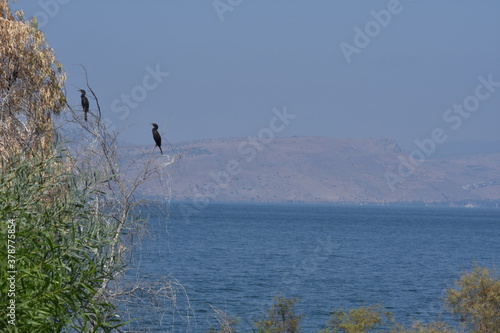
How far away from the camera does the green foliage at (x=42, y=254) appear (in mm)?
6680

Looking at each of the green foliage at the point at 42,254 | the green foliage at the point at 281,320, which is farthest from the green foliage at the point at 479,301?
the green foliage at the point at 42,254

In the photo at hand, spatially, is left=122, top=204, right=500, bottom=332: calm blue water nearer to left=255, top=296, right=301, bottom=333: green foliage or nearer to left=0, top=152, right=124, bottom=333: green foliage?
left=255, top=296, right=301, bottom=333: green foliage

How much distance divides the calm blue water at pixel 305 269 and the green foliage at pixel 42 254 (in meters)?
4.44

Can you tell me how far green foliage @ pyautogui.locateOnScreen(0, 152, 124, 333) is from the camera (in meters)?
6.68

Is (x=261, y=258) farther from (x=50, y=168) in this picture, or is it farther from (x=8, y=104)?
(x=50, y=168)

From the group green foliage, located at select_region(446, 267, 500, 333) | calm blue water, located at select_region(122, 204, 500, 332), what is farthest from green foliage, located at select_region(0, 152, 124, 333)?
green foliage, located at select_region(446, 267, 500, 333)

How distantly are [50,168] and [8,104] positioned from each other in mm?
6515

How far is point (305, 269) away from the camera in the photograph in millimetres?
71750

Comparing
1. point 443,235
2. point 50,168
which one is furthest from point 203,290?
point 443,235

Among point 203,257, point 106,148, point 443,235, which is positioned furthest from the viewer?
point 443,235

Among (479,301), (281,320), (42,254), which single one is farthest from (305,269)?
(42,254)

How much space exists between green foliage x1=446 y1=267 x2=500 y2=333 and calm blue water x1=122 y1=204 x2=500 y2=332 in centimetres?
907

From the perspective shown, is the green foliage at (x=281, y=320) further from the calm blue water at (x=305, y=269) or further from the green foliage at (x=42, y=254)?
the green foliage at (x=42, y=254)

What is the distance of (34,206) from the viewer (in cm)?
808
